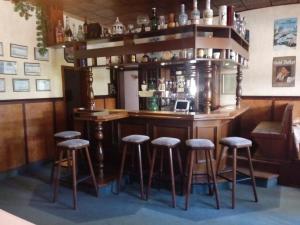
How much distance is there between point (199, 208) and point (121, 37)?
8.16 feet

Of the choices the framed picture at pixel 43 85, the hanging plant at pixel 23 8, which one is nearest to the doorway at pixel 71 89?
the framed picture at pixel 43 85

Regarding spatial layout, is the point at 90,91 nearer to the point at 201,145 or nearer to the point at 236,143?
the point at 201,145

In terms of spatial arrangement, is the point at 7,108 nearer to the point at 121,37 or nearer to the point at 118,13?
the point at 121,37

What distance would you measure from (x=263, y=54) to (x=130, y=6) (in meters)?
2.83

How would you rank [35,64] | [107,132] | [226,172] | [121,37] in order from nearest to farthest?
[226,172] → [121,37] → [107,132] → [35,64]

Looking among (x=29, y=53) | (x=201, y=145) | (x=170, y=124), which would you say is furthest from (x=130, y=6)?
(x=201, y=145)

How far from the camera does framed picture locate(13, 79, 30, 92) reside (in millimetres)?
3965

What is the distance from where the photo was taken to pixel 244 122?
208 inches

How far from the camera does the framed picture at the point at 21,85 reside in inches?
156

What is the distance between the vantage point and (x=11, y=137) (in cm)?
397

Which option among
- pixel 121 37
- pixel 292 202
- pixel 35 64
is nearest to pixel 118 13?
pixel 121 37

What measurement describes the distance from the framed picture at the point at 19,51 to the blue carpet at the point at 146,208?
206 centimetres

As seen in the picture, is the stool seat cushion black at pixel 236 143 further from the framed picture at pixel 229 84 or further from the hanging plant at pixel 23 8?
the hanging plant at pixel 23 8

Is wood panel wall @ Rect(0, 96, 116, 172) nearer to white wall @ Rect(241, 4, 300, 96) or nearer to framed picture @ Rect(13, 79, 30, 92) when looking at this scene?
framed picture @ Rect(13, 79, 30, 92)
